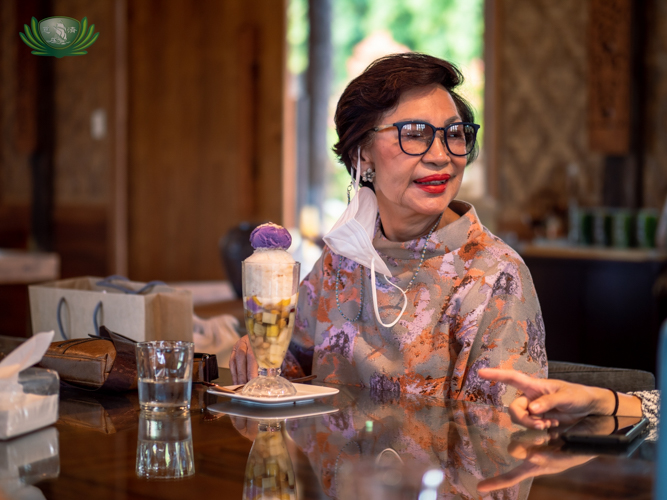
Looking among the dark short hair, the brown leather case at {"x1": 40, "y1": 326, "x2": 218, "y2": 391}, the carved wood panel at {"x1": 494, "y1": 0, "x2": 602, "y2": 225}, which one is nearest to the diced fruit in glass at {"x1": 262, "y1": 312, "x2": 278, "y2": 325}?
the brown leather case at {"x1": 40, "y1": 326, "x2": 218, "y2": 391}

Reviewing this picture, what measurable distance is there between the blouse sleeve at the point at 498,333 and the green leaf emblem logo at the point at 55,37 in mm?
902

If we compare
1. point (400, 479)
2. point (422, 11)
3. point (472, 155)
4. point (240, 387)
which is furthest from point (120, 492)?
point (422, 11)

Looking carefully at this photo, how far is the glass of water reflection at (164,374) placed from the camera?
1150 mm

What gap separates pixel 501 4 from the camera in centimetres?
485

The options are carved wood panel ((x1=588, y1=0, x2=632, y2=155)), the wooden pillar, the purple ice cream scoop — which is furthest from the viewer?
the wooden pillar

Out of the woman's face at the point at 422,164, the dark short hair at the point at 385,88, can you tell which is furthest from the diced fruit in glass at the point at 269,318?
the dark short hair at the point at 385,88

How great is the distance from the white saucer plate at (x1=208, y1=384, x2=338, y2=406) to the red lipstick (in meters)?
0.50

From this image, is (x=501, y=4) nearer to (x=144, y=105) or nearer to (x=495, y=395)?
(x=144, y=105)

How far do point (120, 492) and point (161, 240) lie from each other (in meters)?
4.95

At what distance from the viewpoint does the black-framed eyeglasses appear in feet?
5.18

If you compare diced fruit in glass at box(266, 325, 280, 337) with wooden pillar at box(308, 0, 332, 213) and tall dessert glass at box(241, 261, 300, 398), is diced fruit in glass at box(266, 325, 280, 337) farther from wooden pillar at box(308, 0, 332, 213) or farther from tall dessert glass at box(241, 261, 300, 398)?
wooden pillar at box(308, 0, 332, 213)

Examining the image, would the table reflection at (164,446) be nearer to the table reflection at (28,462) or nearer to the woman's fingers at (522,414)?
the table reflection at (28,462)

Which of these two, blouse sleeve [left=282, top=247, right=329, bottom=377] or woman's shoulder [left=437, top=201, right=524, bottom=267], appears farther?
blouse sleeve [left=282, top=247, right=329, bottom=377]

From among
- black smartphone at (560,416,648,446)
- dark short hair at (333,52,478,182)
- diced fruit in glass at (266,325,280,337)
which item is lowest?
black smartphone at (560,416,648,446)
